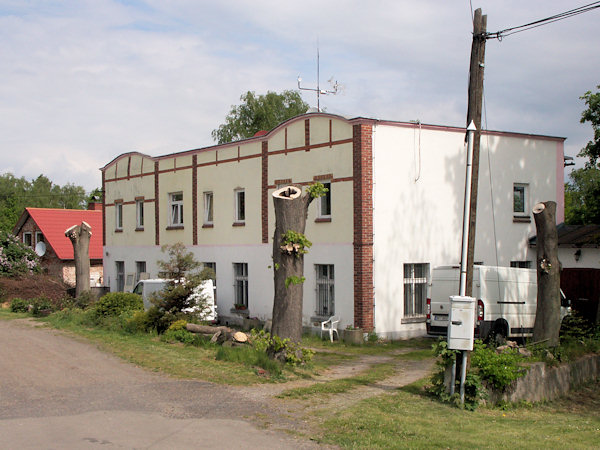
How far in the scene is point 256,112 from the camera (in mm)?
50938

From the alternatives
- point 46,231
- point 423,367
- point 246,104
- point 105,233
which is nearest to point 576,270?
point 423,367

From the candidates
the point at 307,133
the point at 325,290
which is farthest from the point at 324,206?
the point at 325,290

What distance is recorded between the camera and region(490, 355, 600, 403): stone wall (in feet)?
39.4

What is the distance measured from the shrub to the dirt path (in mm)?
20615

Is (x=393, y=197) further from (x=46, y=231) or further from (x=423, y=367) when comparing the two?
(x=46, y=231)

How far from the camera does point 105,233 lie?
33.7 metres

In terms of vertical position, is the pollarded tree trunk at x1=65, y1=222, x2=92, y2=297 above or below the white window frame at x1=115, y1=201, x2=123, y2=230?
below

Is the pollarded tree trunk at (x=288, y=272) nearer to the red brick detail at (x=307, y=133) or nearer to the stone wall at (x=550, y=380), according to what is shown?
the stone wall at (x=550, y=380)

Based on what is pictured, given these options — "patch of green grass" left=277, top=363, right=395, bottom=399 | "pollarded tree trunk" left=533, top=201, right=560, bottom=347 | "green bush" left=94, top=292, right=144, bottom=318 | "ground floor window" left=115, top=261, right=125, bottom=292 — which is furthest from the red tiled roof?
"pollarded tree trunk" left=533, top=201, right=560, bottom=347

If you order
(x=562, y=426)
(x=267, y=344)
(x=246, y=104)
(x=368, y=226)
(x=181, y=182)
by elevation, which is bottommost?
(x=562, y=426)

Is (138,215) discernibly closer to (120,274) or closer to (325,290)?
(120,274)

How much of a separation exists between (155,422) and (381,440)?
2.91 m

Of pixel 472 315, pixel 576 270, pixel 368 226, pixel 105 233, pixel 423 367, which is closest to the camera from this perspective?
pixel 472 315

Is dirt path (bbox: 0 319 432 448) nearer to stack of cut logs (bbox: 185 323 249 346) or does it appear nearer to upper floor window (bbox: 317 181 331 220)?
stack of cut logs (bbox: 185 323 249 346)
